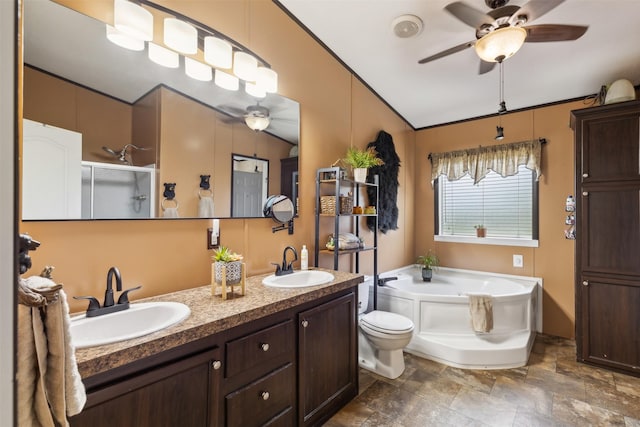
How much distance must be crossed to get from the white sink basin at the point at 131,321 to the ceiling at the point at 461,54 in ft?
7.01

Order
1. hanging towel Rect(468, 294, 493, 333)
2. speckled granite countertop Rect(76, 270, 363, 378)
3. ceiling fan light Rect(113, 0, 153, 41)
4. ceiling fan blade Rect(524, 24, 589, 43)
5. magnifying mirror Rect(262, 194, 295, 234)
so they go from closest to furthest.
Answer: speckled granite countertop Rect(76, 270, 363, 378)
ceiling fan light Rect(113, 0, 153, 41)
ceiling fan blade Rect(524, 24, 589, 43)
magnifying mirror Rect(262, 194, 295, 234)
hanging towel Rect(468, 294, 493, 333)

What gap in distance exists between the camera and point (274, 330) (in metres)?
1.45

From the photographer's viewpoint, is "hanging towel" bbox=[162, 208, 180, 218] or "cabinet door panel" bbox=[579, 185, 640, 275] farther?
"cabinet door panel" bbox=[579, 185, 640, 275]

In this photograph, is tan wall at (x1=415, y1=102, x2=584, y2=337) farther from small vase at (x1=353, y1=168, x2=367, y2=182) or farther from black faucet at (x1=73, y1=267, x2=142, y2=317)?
black faucet at (x1=73, y1=267, x2=142, y2=317)

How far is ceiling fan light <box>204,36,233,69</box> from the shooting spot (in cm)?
171

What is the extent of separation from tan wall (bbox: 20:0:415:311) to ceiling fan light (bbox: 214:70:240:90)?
0.26 m

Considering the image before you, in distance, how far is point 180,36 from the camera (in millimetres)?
1583

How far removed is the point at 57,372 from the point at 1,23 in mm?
637

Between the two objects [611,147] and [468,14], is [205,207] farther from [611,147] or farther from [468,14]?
[611,147]

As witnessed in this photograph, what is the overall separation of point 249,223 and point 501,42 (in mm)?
1824

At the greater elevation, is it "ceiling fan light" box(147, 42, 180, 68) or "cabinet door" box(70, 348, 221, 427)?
"ceiling fan light" box(147, 42, 180, 68)

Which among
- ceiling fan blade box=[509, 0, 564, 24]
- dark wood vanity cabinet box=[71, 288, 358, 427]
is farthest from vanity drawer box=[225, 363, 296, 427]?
ceiling fan blade box=[509, 0, 564, 24]

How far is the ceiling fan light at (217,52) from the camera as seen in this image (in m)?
1.71

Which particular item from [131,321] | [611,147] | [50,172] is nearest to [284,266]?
[131,321]
